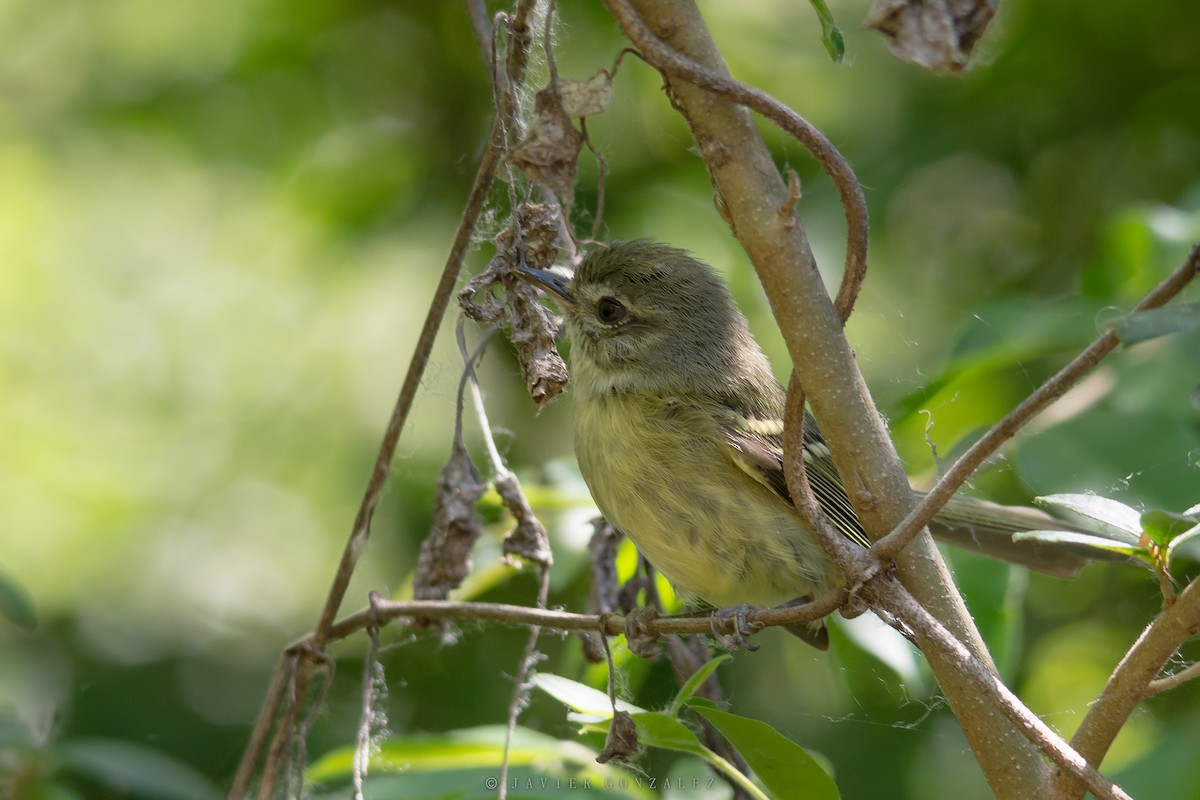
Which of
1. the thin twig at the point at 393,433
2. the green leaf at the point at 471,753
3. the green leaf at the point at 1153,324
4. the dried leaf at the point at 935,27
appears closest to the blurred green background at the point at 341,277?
the green leaf at the point at 471,753

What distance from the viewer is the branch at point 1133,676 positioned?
4.19 feet

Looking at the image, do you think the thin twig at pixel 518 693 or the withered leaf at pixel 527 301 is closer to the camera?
the withered leaf at pixel 527 301

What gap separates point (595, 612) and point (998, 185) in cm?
274

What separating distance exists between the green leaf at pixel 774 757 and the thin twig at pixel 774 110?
2.00 feet

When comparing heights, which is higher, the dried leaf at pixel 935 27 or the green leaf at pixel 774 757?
the dried leaf at pixel 935 27

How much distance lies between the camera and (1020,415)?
50.4 inches

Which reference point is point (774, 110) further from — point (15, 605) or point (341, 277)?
point (341, 277)

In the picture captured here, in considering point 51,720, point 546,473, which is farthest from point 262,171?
point 51,720

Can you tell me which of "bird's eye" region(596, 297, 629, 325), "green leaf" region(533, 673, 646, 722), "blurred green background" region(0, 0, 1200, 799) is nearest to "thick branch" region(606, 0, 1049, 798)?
"green leaf" region(533, 673, 646, 722)

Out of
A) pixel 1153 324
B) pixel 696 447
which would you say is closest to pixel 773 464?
pixel 696 447

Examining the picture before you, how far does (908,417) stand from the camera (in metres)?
2.55

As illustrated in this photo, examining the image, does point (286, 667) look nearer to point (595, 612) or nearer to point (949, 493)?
point (595, 612)

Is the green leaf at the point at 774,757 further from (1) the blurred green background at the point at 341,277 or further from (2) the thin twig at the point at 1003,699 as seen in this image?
(1) the blurred green background at the point at 341,277

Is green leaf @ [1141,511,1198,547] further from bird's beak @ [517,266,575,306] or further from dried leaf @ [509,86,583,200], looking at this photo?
bird's beak @ [517,266,575,306]
